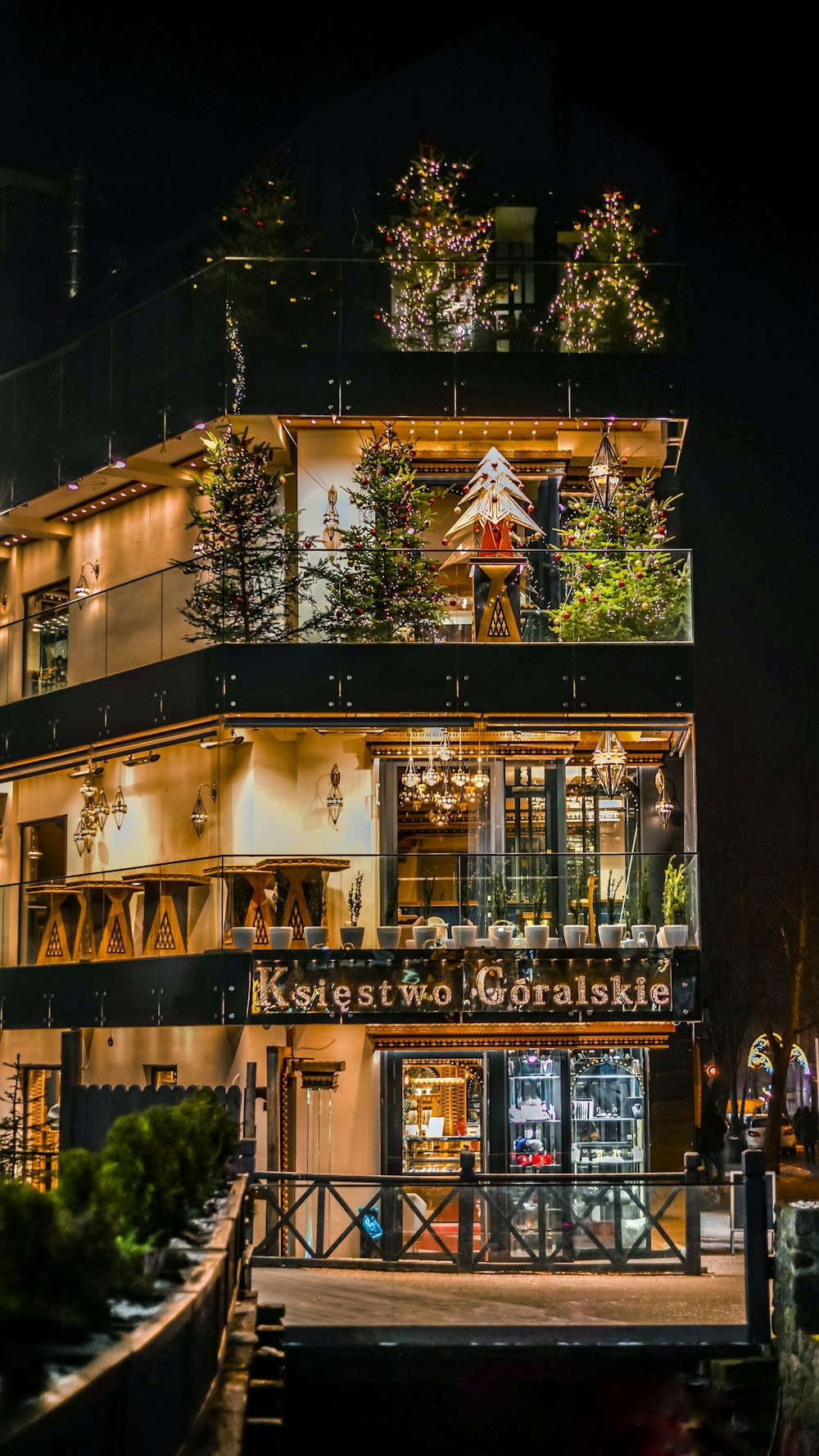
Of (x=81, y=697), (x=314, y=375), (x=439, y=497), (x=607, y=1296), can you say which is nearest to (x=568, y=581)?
(x=439, y=497)

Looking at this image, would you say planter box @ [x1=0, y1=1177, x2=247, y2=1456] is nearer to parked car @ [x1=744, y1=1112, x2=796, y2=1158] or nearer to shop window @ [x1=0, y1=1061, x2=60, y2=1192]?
shop window @ [x1=0, y1=1061, x2=60, y2=1192]

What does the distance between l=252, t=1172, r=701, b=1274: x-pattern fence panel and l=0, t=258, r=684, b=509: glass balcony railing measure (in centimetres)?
1130

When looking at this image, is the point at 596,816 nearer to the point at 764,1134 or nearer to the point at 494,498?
the point at 494,498

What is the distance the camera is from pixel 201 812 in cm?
2372

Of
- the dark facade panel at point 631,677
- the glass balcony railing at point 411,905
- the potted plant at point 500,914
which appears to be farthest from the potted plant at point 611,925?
the dark facade panel at point 631,677

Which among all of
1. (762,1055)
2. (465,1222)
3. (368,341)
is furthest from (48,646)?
(762,1055)

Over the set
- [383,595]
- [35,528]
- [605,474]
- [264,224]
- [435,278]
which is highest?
[264,224]

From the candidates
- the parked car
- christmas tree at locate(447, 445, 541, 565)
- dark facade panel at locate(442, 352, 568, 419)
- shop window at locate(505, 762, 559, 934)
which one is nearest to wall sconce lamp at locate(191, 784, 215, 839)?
shop window at locate(505, 762, 559, 934)

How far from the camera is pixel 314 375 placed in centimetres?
2250

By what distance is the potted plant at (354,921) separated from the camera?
68.2 ft

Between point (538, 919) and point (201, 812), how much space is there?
561 cm

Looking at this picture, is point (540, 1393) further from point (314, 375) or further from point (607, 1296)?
point (314, 375)

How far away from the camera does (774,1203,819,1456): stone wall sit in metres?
11.7

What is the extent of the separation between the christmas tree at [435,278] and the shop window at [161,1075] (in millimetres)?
10606
